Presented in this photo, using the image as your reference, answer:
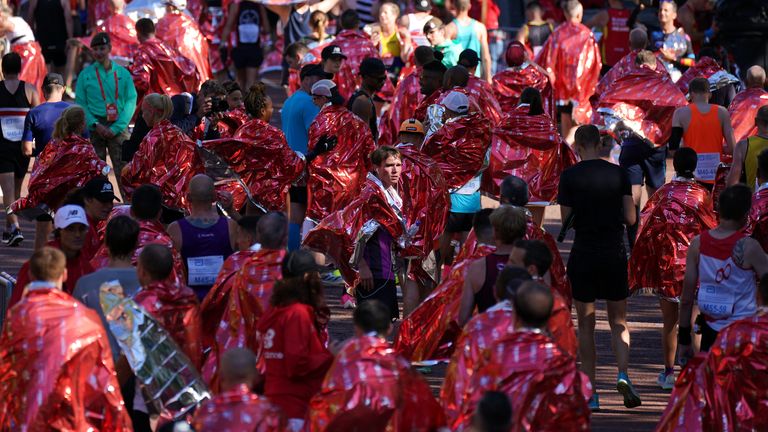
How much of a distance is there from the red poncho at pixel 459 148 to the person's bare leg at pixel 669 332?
216cm

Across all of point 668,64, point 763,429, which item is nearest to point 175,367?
point 763,429

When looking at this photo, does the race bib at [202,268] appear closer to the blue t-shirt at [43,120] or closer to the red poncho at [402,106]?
the blue t-shirt at [43,120]

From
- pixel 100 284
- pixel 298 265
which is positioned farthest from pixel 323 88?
pixel 298 265

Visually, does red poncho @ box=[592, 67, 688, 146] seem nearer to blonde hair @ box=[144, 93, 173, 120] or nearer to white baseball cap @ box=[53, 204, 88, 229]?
blonde hair @ box=[144, 93, 173, 120]

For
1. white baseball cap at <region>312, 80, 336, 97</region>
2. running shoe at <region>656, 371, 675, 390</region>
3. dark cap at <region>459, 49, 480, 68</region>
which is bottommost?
running shoe at <region>656, 371, 675, 390</region>

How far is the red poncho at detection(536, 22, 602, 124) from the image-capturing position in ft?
61.5

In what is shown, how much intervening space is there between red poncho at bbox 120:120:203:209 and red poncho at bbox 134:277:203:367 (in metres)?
3.88

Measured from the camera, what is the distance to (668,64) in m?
18.2

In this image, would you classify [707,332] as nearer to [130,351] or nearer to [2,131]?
[130,351]

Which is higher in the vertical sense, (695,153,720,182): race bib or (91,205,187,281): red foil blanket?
(91,205,187,281): red foil blanket

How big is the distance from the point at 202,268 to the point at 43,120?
17.8 ft

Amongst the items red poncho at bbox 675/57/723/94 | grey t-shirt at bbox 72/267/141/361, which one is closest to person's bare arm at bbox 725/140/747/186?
red poncho at bbox 675/57/723/94

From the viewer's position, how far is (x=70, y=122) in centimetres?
1271

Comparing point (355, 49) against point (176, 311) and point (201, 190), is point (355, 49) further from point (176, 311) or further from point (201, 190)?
point (176, 311)
